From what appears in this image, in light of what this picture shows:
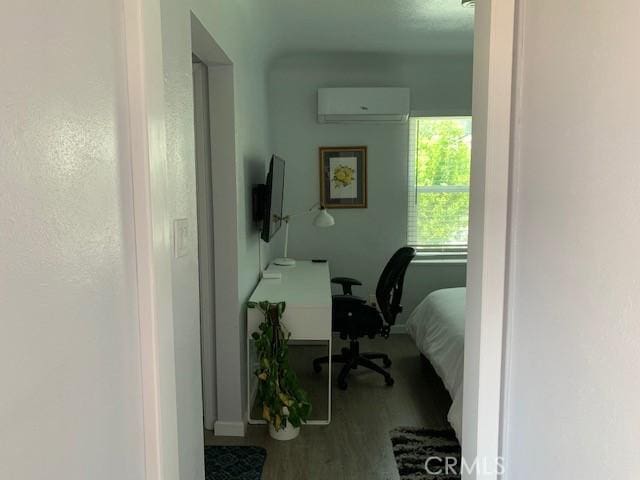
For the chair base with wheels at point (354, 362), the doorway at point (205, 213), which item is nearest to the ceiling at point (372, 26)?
the doorway at point (205, 213)

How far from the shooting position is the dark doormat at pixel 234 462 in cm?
212

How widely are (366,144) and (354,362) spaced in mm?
1981

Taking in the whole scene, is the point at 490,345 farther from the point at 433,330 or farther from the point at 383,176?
the point at 383,176

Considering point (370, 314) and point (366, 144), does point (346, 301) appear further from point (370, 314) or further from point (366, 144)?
point (366, 144)

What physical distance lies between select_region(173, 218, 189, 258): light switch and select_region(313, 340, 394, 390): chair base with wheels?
1.95 meters

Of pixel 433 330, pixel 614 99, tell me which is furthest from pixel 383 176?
pixel 614 99

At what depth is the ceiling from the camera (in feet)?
9.07

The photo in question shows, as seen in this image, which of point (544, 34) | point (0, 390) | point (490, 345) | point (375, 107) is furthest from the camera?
point (375, 107)

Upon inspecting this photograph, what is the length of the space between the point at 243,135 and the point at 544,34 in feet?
6.57

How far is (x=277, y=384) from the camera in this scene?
2389 millimetres

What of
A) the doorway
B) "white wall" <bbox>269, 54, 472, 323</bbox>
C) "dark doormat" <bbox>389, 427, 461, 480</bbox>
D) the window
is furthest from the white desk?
the window

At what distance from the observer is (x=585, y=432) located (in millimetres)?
754

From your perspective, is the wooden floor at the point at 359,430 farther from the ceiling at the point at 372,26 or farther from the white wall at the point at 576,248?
the ceiling at the point at 372,26

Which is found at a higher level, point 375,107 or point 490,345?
point 375,107
